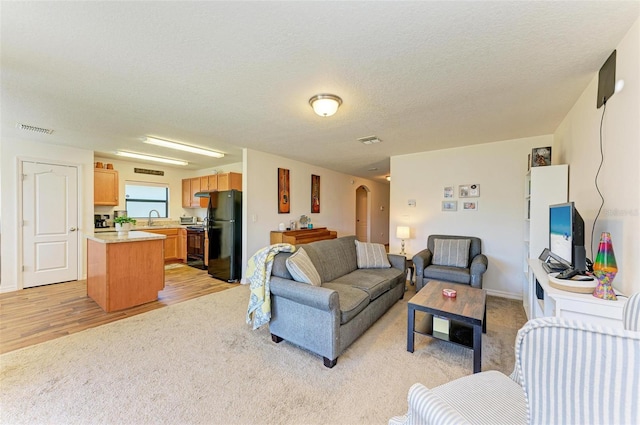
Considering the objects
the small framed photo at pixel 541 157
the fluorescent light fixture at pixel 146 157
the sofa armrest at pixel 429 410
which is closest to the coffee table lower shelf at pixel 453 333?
the sofa armrest at pixel 429 410

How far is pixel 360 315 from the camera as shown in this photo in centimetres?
247

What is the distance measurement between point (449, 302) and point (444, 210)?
2.51 meters

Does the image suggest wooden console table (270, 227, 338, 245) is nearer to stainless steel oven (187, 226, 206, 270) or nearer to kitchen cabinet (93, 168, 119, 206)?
stainless steel oven (187, 226, 206, 270)

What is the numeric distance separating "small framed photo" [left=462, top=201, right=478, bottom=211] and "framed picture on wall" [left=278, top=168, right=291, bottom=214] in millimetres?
3354

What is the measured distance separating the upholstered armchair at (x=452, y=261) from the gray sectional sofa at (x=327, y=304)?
67cm

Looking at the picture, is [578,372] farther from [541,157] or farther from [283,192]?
[283,192]

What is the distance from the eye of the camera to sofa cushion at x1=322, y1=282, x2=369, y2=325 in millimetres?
2246

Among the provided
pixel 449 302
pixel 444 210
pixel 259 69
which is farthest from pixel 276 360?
pixel 444 210

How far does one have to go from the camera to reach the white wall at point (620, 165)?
5.07ft

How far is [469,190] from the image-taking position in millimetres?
4262

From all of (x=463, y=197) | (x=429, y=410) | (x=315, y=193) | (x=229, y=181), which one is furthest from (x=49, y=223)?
(x=463, y=197)

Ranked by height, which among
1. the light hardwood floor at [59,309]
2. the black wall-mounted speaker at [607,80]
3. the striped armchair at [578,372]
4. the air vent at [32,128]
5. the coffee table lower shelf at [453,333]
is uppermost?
the air vent at [32,128]

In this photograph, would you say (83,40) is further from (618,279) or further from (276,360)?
(618,279)

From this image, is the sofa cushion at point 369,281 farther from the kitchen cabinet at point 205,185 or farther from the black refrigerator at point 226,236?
the kitchen cabinet at point 205,185
